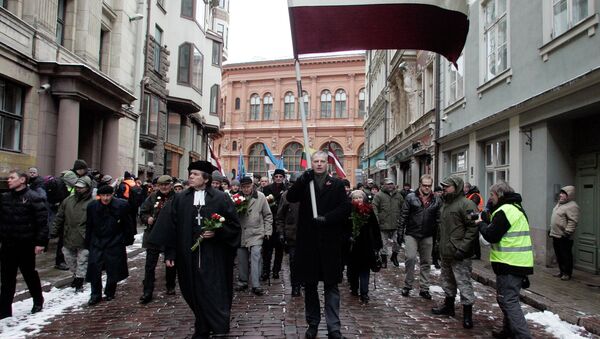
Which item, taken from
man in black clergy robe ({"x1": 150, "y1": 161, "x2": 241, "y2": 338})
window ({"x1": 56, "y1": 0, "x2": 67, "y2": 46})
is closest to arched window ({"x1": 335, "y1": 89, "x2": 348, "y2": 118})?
window ({"x1": 56, "y1": 0, "x2": 67, "y2": 46})

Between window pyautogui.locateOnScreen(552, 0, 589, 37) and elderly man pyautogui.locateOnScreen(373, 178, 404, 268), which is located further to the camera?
elderly man pyautogui.locateOnScreen(373, 178, 404, 268)

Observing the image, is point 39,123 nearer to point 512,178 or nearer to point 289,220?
point 289,220

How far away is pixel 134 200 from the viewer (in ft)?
34.2

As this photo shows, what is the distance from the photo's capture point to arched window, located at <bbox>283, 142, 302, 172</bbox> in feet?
203

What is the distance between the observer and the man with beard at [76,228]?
768 centimetres

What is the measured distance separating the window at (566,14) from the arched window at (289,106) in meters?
53.0

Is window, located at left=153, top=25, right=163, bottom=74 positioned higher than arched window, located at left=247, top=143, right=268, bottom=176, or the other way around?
window, located at left=153, top=25, right=163, bottom=74

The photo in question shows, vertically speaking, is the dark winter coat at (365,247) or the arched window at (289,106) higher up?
the arched window at (289,106)

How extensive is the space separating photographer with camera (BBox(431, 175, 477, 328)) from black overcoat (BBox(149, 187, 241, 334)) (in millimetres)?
2801

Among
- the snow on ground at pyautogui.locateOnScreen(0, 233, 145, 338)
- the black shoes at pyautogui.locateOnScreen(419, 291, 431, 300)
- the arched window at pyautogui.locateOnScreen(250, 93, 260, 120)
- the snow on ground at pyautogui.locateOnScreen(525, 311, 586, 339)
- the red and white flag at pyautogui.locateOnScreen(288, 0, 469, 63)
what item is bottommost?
the snow on ground at pyautogui.locateOnScreen(0, 233, 145, 338)

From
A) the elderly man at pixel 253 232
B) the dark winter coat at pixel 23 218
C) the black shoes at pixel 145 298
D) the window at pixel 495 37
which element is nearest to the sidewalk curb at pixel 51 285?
the dark winter coat at pixel 23 218

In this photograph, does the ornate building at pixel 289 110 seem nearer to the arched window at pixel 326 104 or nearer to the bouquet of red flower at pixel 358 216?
the arched window at pixel 326 104

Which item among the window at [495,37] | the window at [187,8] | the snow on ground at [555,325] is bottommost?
the snow on ground at [555,325]

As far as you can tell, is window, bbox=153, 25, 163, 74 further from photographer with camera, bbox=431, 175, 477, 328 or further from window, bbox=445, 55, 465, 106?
photographer with camera, bbox=431, 175, 477, 328
